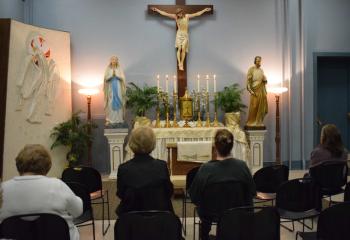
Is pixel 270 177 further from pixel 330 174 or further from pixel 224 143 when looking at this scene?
pixel 224 143

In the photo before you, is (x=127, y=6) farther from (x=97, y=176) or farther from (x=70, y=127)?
(x=97, y=176)

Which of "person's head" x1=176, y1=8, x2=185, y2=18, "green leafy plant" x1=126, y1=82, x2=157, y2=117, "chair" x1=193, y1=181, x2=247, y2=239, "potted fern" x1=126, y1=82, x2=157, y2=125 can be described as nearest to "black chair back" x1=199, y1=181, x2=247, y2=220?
"chair" x1=193, y1=181, x2=247, y2=239

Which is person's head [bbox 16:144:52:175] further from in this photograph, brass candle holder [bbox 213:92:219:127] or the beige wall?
brass candle holder [bbox 213:92:219:127]

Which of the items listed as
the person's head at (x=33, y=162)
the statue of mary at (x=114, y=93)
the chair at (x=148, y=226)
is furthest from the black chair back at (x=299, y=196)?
→ the statue of mary at (x=114, y=93)

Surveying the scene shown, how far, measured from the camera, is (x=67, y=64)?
7.23 meters

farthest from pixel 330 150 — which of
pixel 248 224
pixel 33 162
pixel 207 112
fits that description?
pixel 207 112

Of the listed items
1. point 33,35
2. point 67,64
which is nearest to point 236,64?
point 67,64

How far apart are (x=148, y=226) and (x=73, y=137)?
467 centimetres

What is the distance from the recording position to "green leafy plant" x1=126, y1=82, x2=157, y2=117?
7137 millimetres

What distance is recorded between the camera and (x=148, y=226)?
7.60 feet

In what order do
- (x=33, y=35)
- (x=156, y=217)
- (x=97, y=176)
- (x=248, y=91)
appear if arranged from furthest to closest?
(x=248, y=91)
(x=33, y=35)
(x=97, y=176)
(x=156, y=217)

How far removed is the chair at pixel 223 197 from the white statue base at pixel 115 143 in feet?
13.4

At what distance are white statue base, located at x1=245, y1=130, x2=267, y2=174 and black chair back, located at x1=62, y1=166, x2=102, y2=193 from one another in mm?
3845

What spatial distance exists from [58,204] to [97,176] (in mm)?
1559
